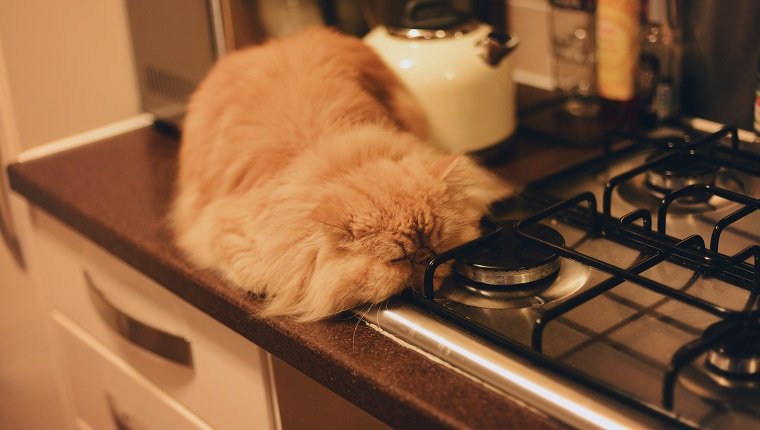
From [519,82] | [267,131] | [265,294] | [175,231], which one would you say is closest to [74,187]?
[175,231]

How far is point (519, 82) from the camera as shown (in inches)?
66.1

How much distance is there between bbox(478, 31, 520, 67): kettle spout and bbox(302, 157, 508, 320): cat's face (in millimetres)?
288

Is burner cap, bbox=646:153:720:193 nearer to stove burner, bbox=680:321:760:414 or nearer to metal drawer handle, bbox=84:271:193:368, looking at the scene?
stove burner, bbox=680:321:760:414

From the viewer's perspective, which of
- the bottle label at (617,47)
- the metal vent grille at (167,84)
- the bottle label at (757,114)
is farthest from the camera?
the metal vent grille at (167,84)

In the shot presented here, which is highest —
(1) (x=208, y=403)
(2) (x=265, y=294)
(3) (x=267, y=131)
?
(3) (x=267, y=131)

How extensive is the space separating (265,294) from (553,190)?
16.8 inches

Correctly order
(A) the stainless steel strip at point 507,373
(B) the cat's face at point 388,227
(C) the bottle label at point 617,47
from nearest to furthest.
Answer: (A) the stainless steel strip at point 507,373, (B) the cat's face at point 388,227, (C) the bottle label at point 617,47

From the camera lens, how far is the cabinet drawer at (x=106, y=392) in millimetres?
1316

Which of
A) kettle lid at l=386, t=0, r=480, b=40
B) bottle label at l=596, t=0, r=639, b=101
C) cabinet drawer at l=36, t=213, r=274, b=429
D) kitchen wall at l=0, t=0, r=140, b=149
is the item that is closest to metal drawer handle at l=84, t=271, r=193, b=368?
cabinet drawer at l=36, t=213, r=274, b=429

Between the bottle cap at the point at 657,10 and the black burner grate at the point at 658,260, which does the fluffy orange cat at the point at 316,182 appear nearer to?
the black burner grate at the point at 658,260

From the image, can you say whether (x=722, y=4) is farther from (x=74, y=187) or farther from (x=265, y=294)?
(x=74, y=187)

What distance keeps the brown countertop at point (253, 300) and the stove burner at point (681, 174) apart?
18cm

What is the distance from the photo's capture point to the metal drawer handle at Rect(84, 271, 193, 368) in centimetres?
121

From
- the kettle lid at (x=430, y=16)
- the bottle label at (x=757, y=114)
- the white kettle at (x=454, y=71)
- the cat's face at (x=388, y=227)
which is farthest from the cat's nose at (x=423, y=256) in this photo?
the bottle label at (x=757, y=114)
